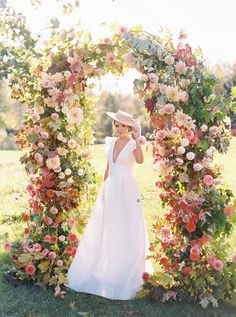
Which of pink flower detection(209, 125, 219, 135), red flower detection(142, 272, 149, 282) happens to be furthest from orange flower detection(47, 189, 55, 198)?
pink flower detection(209, 125, 219, 135)

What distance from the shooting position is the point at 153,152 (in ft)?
18.3

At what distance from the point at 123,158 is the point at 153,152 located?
402mm

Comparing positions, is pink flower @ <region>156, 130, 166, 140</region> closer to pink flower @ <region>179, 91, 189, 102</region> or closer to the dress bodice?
pink flower @ <region>179, 91, 189, 102</region>


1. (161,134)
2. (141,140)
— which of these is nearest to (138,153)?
(141,140)

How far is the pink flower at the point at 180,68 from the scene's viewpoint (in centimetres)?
521

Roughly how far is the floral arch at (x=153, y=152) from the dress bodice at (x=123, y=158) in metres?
0.33

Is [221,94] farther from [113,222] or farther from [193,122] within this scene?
[113,222]

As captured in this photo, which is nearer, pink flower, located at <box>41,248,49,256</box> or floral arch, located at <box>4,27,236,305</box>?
floral arch, located at <box>4,27,236,305</box>

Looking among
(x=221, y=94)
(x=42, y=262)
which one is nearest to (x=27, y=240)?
(x=42, y=262)

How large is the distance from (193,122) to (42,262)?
92.2 inches

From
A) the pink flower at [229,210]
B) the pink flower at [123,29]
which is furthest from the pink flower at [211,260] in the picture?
the pink flower at [123,29]

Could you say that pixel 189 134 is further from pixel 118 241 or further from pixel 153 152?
pixel 118 241

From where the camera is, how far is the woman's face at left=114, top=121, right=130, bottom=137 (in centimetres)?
581

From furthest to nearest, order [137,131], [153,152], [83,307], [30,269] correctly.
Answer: [30,269]
[137,131]
[153,152]
[83,307]
